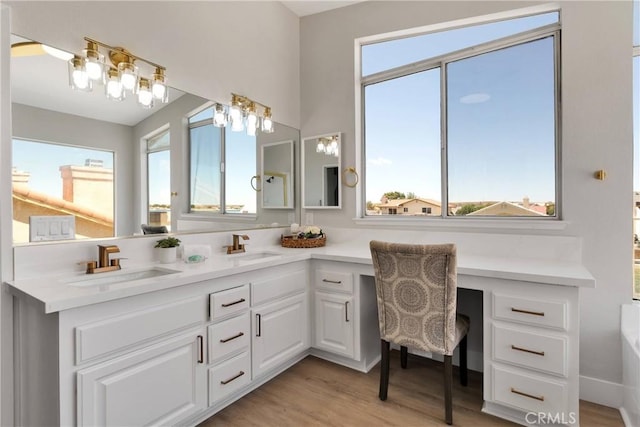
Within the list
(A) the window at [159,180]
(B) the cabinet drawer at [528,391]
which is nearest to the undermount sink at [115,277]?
(A) the window at [159,180]

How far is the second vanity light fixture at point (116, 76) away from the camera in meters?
1.65

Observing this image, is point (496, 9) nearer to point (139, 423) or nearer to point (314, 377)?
point (314, 377)

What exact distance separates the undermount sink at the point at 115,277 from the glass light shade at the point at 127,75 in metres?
1.02

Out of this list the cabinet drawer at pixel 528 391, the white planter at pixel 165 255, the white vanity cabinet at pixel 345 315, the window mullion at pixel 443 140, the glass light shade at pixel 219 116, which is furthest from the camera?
the window mullion at pixel 443 140

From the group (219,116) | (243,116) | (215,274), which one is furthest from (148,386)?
(243,116)

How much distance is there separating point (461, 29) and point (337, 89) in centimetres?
108

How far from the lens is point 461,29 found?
2467mm

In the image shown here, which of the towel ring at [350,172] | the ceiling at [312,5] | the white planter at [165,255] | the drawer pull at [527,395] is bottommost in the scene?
the drawer pull at [527,395]

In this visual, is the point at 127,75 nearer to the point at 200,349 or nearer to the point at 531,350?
the point at 200,349

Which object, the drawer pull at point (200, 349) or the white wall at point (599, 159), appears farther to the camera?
the white wall at point (599, 159)

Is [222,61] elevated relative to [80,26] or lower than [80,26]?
elevated

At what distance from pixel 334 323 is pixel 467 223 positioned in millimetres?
1214

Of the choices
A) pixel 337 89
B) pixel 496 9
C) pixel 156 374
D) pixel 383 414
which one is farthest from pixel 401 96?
pixel 156 374

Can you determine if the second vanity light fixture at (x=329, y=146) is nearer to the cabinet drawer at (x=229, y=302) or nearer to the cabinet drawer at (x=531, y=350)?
the cabinet drawer at (x=229, y=302)
